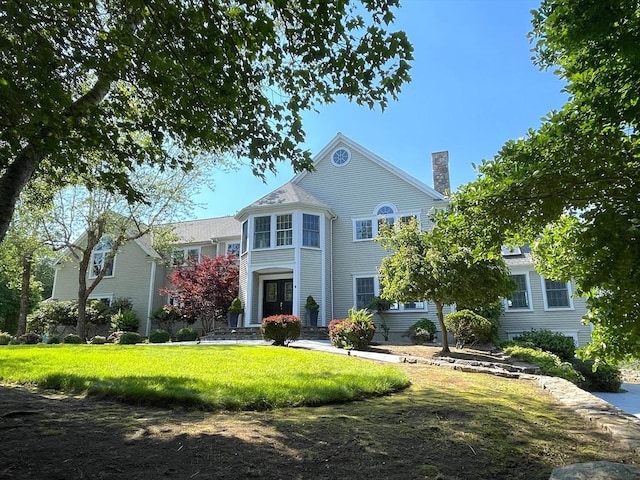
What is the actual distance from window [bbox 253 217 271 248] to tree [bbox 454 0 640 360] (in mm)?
16300

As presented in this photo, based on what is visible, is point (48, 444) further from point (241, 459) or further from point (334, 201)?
point (334, 201)

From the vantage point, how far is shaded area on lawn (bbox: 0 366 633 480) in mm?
3162

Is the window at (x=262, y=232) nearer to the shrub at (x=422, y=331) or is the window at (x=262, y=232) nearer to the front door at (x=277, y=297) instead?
the front door at (x=277, y=297)

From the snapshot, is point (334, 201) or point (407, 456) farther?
point (334, 201)

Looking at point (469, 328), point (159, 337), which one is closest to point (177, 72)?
point (469, 328)

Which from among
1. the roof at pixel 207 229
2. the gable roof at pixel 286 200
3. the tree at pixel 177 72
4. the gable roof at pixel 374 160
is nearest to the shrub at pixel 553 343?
the gable roof at pixel 374 160

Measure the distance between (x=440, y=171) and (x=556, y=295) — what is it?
7.93 meters

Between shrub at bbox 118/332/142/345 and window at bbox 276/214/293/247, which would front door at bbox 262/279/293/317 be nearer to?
window at bbox 276/214/293/247

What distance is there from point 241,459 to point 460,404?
11.5ft

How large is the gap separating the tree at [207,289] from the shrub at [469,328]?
10.6 m

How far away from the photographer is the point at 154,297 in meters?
24.2

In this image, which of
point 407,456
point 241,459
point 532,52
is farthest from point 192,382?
point 532,52

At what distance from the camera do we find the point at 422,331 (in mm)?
17016

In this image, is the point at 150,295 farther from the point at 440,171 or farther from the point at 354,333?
the point at 440,171
